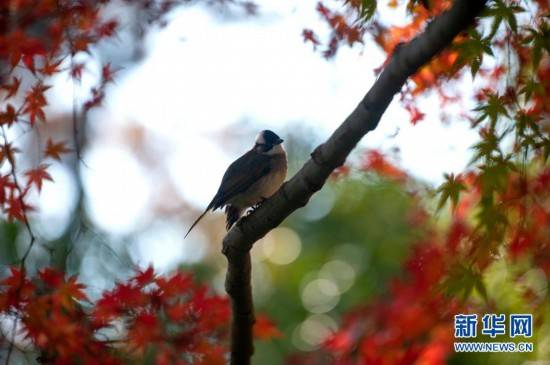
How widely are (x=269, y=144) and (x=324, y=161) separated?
3.77 meters

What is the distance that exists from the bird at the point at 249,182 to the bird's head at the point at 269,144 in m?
0.07

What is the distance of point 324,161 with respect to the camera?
3914 millimetres

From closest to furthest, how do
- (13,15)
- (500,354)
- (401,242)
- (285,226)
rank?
(13,15) → (500,354) → (401,242) → (285,226)

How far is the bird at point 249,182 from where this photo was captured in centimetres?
668

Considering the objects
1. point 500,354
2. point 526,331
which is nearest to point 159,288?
point 526,331

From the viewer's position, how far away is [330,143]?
383 cm

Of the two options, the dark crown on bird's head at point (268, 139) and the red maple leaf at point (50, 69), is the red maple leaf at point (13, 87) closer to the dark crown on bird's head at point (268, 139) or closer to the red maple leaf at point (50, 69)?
the red maple leaf at point (50, 69)

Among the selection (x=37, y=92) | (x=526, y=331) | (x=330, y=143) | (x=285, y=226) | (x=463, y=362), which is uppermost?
(x=285, y=226)

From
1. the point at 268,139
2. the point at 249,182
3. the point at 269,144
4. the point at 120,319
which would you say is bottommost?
the point at 120,319

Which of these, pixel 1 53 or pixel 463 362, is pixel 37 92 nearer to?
pixel 1 53

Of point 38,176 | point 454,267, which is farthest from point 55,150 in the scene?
point 454,267

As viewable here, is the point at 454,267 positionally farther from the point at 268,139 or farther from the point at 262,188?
the point at 268,139

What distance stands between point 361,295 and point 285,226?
10.2 ft

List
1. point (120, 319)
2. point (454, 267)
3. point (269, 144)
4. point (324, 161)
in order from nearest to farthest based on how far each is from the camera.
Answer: point (324, 161)
point (454, 267)
point (120, 319)
point (269, 144)
